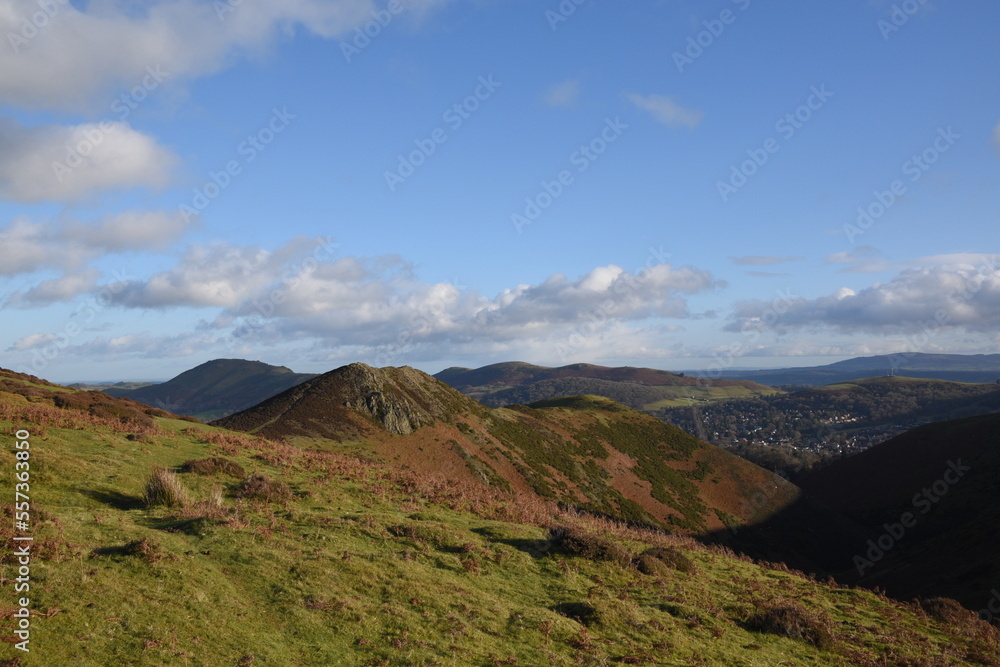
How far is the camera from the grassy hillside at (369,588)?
13190 mm

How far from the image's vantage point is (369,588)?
55.7 ft

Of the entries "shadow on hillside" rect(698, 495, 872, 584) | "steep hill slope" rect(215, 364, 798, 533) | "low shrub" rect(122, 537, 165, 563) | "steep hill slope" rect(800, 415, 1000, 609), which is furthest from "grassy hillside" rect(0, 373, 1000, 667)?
"shadow on hillside" rect(698, 495, 872, 584)

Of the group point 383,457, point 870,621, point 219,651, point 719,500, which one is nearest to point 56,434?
point 219,651

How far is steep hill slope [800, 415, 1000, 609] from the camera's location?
45344 mm

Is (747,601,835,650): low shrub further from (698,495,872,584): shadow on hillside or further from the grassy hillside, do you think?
(698,495,872,584): shadow on hillside

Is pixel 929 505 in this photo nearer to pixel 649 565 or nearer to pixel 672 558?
pixel 672 558

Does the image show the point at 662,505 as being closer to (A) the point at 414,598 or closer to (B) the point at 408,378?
(B) the point at 408,378

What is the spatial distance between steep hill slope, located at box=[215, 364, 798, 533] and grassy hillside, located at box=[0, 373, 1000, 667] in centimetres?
3012

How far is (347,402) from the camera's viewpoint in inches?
2601

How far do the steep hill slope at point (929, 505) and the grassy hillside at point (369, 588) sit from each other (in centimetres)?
2380

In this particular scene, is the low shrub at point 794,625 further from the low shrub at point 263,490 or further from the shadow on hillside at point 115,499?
the shadow on hillside at point 115,499

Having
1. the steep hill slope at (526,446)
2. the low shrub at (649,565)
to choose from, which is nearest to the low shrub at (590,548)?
the low shrub at (649,565)

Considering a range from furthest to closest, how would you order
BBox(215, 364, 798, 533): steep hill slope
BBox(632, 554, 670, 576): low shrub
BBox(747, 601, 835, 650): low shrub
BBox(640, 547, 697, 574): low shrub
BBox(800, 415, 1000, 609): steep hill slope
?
1. BBox(215, 364, 798, 533): steep hill slope
2. BBox(800, 415, 1000, 609): steep hill slope
3. BBox(640, 547, 697, 574): low shrub
4. BBox(632, 554, 670, 576): low shrub
5. BBox(747, 601, 835, 650): low shrub

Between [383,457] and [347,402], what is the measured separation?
12.9 m
